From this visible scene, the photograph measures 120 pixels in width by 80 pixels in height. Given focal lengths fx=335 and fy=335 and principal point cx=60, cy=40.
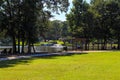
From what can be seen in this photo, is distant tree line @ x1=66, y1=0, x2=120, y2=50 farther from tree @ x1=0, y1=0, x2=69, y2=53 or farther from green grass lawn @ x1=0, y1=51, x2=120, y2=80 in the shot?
green grass lawn @ x1=0, y1=51, x2=120, y2=80

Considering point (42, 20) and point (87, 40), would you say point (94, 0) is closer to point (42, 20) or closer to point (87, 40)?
point (87, 40)

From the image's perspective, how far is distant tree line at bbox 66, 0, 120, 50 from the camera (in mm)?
66938

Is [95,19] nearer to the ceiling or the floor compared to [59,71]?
nearer to the ceiling

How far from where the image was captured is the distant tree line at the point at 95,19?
66938 millimetres

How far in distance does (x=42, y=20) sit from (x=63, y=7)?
404cm

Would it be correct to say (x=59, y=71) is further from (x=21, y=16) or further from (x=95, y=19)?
(x=95, y=19)

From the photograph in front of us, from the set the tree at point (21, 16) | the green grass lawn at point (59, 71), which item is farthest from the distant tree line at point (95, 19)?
the green grass lawn at point (59, 71)

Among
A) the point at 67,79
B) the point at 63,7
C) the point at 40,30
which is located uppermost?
the point at 63,7

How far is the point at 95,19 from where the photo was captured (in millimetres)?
68125

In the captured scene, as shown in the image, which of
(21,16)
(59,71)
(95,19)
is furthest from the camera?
(95,19)

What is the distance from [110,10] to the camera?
69.2 m

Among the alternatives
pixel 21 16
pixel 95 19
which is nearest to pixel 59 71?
pixel 21 16

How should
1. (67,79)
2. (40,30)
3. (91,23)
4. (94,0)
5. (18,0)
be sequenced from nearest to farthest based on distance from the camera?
(67,79), (18,0), (40,30), (91,23), (94,0)

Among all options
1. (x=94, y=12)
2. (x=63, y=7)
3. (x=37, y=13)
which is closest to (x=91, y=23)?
(x=94, y=12)
